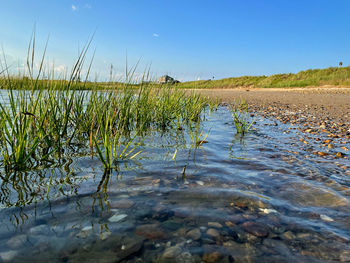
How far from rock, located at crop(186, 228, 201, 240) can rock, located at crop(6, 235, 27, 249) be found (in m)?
1.01

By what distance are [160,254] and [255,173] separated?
1725 mm

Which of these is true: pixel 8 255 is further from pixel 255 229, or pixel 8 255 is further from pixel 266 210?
pixel 266 210

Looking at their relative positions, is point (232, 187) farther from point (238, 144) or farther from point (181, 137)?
point (181, 137)

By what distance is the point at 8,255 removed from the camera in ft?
4.49

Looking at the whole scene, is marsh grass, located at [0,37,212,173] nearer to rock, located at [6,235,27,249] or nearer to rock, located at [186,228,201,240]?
rock, located at [6,235,27,249]

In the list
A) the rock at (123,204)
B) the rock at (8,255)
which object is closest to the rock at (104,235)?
the rock at (123,204)

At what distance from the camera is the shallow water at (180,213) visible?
145 centimetres

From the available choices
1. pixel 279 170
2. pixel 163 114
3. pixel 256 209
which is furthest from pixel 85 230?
pixel 163 114

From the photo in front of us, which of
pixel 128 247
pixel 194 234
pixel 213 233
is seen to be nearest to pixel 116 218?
pixel 128 247

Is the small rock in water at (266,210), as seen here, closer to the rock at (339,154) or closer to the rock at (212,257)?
the rock at (212,257)

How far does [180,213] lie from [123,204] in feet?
1.57

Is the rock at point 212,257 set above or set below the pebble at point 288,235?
below

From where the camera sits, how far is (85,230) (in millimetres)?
1622

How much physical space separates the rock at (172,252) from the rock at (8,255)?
2.74 ft
